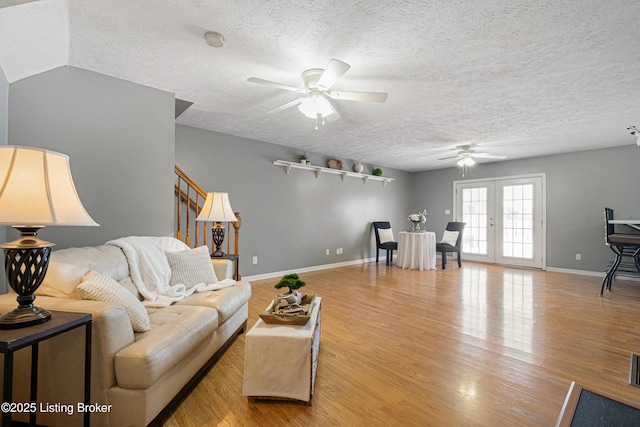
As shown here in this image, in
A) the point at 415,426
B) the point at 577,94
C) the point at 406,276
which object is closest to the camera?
A: the point at 415,426

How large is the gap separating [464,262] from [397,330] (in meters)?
4.90

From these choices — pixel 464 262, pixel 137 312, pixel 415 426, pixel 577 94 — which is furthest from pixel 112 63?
pixel 464 262

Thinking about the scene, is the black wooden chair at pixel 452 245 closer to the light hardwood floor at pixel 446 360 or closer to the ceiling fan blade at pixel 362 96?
the light hardwood floor at pixel 446 360

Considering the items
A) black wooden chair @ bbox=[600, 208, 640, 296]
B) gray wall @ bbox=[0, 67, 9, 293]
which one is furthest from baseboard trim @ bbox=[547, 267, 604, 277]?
gray wall @ bbox=[0, 67, 9, 293]

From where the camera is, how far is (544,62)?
7.66ft

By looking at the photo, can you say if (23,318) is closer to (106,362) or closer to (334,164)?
(106,362)

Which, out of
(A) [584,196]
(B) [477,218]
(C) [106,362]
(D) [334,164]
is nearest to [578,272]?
(A) [584,196]

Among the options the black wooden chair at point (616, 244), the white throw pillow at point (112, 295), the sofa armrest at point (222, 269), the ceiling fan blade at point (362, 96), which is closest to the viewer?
the white throw pillow at point (112, 295)

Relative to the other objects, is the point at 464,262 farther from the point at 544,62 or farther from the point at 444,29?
the point at 444,29

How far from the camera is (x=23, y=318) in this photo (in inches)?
45.0

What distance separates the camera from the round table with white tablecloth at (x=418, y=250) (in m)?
5.64

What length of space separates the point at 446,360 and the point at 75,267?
8.31 ft

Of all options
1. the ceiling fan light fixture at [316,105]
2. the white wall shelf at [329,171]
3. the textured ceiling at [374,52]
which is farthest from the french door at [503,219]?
the ceiling fan light fixture at [316,105]

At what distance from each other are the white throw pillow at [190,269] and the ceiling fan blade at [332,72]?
1.89 m
